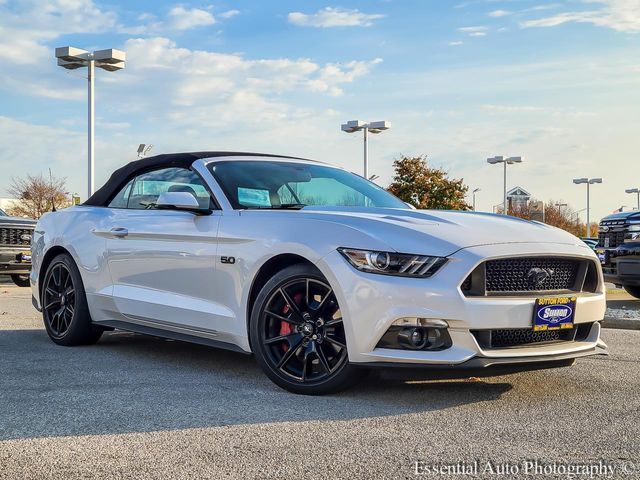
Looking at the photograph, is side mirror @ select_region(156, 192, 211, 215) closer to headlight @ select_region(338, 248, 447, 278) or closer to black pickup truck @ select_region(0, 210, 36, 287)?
headlight @ select_region(338, 248, 447, 278)

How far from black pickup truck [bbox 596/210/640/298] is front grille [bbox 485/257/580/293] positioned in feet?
21.0

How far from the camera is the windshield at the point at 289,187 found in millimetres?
5773

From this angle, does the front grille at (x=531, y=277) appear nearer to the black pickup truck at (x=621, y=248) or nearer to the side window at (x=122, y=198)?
the side window at (x=122, y=198)

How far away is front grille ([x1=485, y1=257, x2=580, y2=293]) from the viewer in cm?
466

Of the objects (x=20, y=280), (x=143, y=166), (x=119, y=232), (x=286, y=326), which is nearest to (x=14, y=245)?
(x=20, y=280)

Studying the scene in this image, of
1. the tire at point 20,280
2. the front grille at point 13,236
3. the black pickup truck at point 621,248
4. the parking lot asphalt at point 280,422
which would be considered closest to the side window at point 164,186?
the parking lot asphalt at point 280,422

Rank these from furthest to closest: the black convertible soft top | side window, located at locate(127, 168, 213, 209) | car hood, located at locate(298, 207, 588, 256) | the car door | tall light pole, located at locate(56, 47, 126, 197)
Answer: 1. tall light pole, located at locate(56, 47, 126, 197)
2. the black convertible soft top
3. side window, located at locate(127, 168, 213, 209)
4. the car door
5. car hood, located at locate(298, 207, 588, 256)

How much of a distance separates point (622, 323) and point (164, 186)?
5322mm

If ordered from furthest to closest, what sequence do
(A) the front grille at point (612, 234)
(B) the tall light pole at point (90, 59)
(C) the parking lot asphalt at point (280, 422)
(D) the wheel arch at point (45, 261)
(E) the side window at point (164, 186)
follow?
1. (B) the tall light pole at point (90, 59)
2. (A) the front grille at point (612, 234)
3. (D) the wheel arch at point (45, 261)
4. (E) the side window at point (164, 186)
5. (C) the parking lot asphalt at point (280, 422)

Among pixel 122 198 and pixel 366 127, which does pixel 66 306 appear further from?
pixel 366 127

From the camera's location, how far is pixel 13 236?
15.1 m

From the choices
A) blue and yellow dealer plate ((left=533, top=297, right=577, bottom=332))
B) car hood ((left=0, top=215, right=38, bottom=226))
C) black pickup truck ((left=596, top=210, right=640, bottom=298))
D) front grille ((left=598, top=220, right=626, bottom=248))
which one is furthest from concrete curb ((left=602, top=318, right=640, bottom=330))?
car hood ((left=0, top=215, right=38, bottom=226))

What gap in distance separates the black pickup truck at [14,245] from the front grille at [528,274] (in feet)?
39.8

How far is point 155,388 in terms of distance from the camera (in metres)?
5.10
